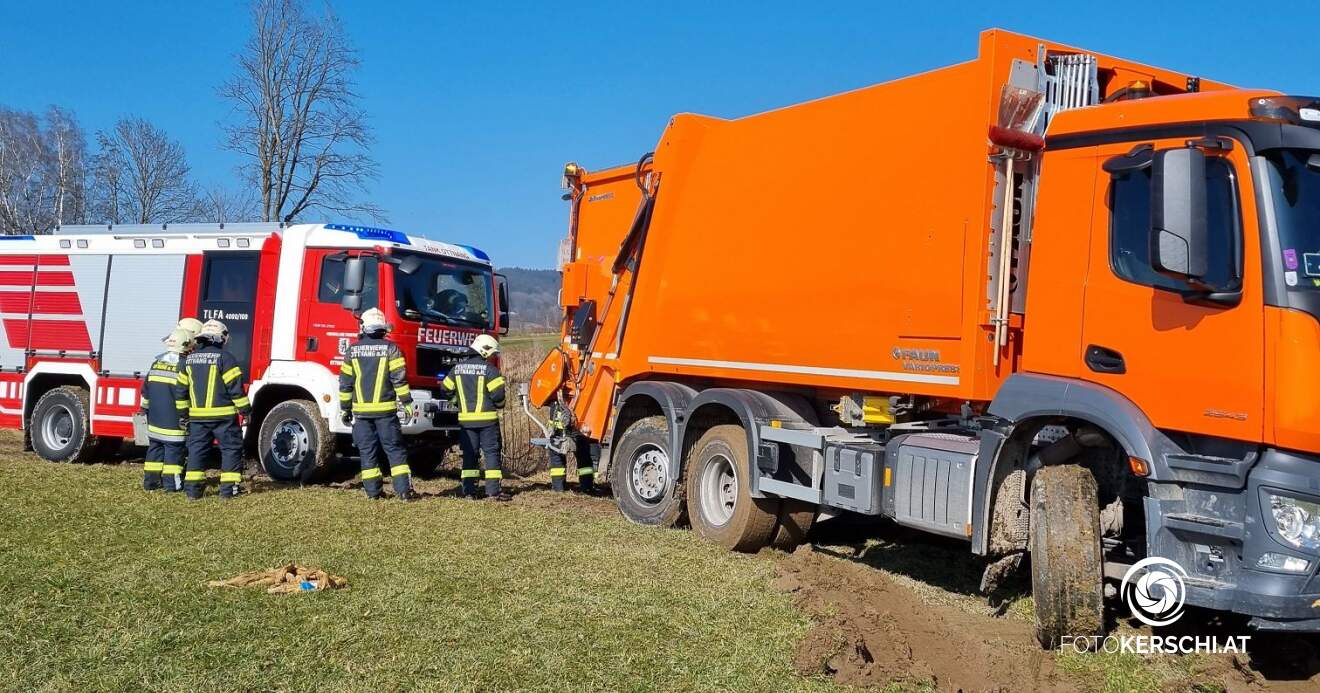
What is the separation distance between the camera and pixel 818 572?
20.3ft

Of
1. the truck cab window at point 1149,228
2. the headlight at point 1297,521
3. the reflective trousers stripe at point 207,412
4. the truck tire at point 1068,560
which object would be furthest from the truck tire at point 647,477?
the headlight at point 1297,521

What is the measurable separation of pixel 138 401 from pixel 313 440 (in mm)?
2645

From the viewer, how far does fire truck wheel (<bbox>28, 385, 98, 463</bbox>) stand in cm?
1128

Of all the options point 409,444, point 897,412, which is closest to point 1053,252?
point 897,412

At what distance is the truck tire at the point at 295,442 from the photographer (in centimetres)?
988

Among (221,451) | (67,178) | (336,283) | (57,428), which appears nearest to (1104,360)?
(221,451)

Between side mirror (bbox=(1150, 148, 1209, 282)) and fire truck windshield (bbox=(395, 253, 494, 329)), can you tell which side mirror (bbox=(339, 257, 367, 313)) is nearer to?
fire truck windshield (bbox=(395, 253, 494, 329))

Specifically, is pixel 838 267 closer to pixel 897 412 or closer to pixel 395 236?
pixel 897 412

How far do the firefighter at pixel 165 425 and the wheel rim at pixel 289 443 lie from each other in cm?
92

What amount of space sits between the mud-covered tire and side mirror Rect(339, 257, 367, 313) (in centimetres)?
495

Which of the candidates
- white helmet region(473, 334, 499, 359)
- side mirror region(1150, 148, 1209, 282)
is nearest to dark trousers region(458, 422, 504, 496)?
white helmet region(473, 334, 499, 359)

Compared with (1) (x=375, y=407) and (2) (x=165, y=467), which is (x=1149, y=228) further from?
(2) (x=165, y=467)

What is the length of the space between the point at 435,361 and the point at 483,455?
4.73ft

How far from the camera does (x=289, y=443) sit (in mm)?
10125
